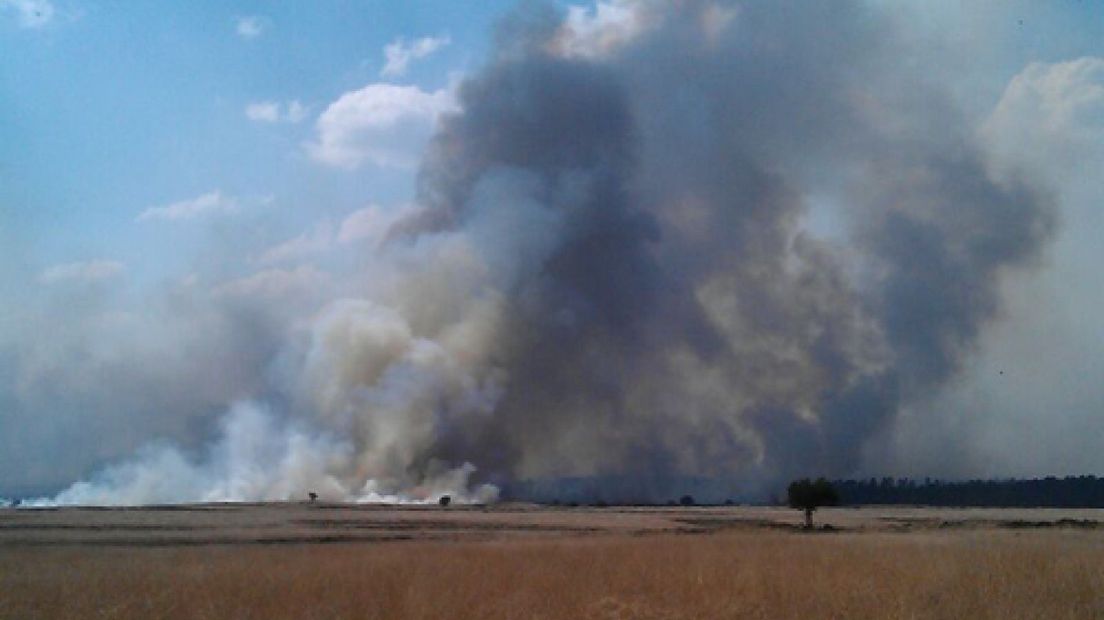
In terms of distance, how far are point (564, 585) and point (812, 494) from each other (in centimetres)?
6821

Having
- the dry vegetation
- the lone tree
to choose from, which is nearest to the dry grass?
the dry vegetation

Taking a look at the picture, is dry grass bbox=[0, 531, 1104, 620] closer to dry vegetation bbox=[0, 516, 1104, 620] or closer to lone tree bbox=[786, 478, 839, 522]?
dry vegetation bbox=[0, 516, 1104, 620]

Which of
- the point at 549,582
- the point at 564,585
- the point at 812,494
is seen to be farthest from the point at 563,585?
the point at 812,494

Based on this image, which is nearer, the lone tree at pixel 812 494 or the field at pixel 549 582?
the field at pixel 549 582

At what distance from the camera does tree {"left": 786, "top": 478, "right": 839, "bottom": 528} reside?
86188 mm

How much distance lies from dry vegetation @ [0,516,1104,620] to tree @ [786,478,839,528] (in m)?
53.1

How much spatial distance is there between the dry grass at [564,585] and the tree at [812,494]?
53716 millimetres

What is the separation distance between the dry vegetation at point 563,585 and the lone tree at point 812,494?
174 ft

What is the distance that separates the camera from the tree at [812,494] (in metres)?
86.2

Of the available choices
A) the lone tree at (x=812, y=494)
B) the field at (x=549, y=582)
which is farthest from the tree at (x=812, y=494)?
the field at (x=549, y=582)

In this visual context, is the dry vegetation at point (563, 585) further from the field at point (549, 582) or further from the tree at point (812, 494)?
the tree at point (812, 494)

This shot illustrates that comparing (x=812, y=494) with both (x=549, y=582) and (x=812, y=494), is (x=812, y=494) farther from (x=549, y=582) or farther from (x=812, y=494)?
(x=549, y=582)

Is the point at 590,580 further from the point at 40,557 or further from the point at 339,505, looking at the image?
the point at 339,505

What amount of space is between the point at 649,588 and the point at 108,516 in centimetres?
6361
